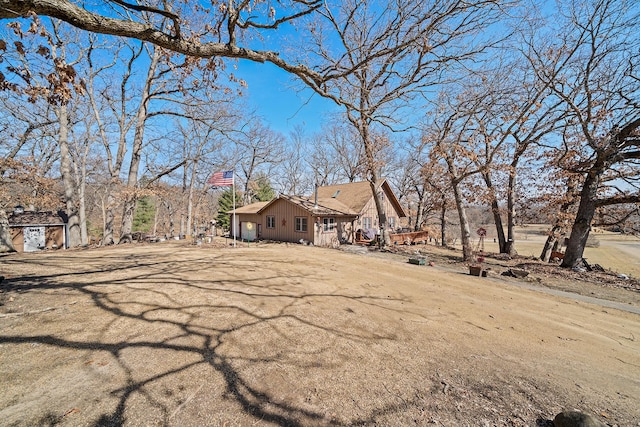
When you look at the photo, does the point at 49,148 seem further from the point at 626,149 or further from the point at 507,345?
the point at 626,149

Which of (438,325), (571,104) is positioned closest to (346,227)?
(571,104)

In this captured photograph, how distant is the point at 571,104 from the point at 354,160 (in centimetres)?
2069

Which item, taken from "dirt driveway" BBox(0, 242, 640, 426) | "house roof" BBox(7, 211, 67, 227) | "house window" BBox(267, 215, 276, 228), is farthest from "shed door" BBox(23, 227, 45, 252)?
"dirt driveway" BBox(0, 242, 640, 426)

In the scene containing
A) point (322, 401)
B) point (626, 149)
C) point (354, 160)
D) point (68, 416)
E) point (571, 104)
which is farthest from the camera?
point (354, 160)

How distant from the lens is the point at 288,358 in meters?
3.16

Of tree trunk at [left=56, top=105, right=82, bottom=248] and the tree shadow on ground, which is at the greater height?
tree trunk at [left=56, top=105, right=82, bottom=248]

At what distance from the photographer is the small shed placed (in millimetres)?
21328

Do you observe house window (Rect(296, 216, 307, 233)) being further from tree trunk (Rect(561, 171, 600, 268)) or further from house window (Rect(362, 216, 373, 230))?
tree trunk (Rect(561, 171, 600, 268))

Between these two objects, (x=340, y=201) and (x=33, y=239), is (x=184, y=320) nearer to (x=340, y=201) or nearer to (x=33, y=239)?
(x=340, y=201)

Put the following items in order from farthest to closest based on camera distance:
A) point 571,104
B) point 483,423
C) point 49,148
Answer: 1. point 49,148
2. point 571,104
3. point 483,423

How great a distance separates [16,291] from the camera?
4766 millimetres

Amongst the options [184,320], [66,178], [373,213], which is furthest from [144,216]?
[184,320]

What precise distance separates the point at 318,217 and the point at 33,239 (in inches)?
1026

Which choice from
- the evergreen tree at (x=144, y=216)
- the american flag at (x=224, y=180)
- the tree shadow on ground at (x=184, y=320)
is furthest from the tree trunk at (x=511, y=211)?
the evergreen tree at (x=144, y=216)
